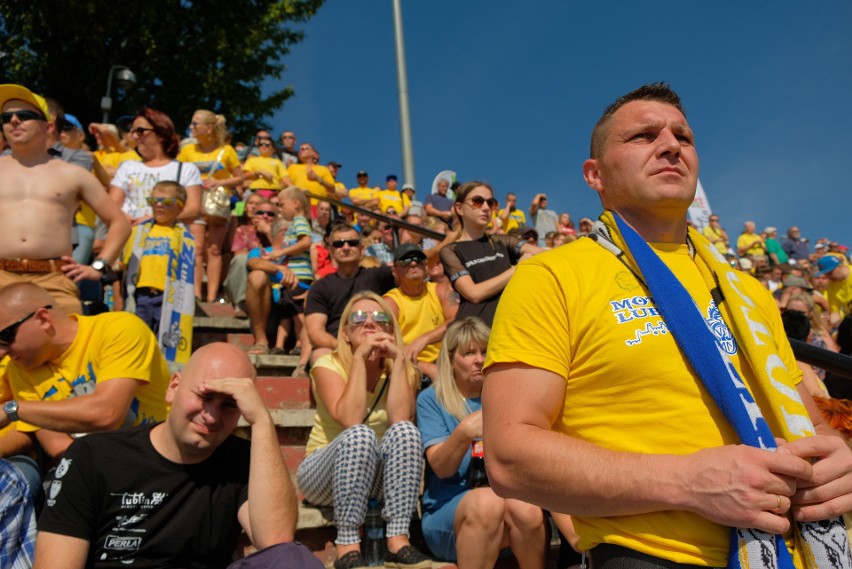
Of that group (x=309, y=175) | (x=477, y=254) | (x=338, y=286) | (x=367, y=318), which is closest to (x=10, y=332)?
(x=367, y=318)

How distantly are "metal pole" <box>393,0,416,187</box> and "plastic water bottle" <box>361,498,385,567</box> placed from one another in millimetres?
10741

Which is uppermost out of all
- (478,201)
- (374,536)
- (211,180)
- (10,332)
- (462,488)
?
(211,180)

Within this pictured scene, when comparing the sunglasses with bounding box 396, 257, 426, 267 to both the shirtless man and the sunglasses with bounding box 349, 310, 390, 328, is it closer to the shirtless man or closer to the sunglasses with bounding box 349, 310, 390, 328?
the sunglasses with bounding box 349, 310, 390, 328

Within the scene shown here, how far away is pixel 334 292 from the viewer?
19.1ft

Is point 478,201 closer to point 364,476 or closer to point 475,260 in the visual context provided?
point 475,260

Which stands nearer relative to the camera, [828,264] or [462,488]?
[462,488]

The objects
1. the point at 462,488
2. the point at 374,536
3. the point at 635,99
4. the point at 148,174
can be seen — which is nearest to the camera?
the point at 635,99

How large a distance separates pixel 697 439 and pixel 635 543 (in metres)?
0.25

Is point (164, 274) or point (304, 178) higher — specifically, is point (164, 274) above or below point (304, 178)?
below

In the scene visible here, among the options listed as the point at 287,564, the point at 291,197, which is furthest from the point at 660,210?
the point at 291,197

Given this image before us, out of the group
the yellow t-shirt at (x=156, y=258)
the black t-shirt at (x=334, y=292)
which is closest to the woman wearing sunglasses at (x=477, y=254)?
the black t-shirt at (x=334, y=292)

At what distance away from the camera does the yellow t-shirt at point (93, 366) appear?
3449 millimetres

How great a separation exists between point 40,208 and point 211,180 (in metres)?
3.49

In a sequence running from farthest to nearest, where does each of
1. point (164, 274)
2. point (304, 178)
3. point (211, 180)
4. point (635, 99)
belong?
1. point (304, 178)
2. point (211, 180)
3. point (164, 274)
4. point (635, 99)
